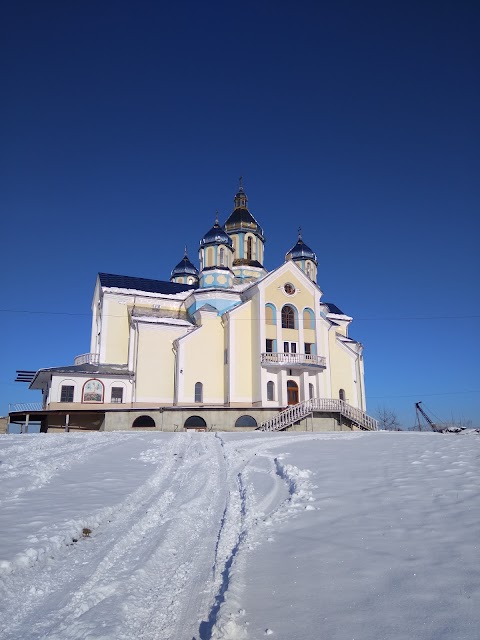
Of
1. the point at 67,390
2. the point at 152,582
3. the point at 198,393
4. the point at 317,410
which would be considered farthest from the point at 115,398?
the point at 152,582

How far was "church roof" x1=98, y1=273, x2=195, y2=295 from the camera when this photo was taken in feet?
126

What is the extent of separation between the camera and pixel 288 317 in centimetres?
3503

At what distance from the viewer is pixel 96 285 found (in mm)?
40781

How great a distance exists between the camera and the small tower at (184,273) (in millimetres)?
51938

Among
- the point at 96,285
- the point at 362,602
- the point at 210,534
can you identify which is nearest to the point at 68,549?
the point at 210,534

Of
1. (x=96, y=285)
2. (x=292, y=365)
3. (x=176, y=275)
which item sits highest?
(x=176, y=275)

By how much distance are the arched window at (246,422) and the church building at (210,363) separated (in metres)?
0.06

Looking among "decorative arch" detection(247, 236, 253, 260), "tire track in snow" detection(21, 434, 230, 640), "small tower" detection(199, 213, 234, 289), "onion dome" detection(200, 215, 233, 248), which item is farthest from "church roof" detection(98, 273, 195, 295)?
"tire track in snow" detection(21, 434, 230, 640)

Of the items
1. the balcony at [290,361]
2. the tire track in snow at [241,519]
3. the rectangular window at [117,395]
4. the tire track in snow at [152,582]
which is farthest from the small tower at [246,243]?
the tire track in snow at [152,582]

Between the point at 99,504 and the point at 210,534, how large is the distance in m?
2.40

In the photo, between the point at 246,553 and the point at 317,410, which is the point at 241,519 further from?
the point at 317,410

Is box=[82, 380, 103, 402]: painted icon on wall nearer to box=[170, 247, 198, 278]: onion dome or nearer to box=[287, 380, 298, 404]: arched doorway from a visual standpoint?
box=[287, 380, 298, 404]: arched doorway

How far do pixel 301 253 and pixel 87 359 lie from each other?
22097 millimetres

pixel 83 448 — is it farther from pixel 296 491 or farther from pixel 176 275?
pixel 176 275
